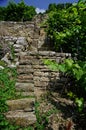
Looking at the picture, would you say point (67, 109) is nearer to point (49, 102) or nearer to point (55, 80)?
point (49, 102)

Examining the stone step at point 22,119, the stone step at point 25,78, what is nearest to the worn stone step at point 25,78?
the stone step at point 25,78

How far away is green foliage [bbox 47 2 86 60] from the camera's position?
645cm

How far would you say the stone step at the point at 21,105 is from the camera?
16.6 feet

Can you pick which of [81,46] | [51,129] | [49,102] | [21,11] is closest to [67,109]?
[49,102]

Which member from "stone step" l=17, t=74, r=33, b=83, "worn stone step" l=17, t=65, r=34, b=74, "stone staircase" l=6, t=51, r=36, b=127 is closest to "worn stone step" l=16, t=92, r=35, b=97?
"stone staircase" l=6, t=51, r=36, b=127

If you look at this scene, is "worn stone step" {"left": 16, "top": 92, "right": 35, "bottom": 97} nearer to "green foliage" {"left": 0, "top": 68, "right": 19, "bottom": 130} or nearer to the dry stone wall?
"green foliage" {"left": 0, "top": 68, "right": 19, "bottom": 130}

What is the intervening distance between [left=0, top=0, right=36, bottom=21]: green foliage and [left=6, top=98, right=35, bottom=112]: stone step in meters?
16.3

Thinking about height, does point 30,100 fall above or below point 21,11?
below

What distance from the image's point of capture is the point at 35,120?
15.9 feet

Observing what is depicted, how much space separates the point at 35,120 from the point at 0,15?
744 inches

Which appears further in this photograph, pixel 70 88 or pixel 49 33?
pixel 49 33

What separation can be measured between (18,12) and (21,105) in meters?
17.0

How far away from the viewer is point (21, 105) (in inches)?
201

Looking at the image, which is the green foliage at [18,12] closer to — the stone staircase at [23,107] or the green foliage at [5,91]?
the green foliage at [5,91]
